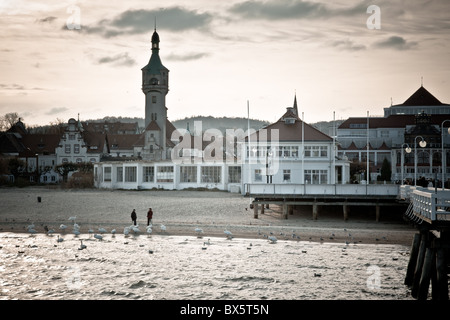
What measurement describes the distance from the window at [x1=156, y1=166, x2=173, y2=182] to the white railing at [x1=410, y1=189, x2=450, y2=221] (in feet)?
140

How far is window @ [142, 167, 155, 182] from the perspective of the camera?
62.3 meters

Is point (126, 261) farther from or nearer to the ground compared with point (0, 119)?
nearer to the ground

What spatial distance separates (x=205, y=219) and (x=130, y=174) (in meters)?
29.0

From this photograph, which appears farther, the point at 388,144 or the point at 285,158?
the point at 388,144

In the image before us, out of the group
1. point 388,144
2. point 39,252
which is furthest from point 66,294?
point 388,144

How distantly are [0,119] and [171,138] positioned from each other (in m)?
53.7

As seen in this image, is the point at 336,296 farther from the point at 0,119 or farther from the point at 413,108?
the point at 0,119

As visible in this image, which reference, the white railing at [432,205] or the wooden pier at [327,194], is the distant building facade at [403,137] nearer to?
the wooden pier at [327,194]

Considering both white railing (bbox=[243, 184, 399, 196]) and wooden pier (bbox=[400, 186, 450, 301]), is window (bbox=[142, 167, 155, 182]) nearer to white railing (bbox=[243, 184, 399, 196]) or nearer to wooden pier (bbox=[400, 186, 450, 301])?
white railing (bbox=[243, 184, 399, 196])

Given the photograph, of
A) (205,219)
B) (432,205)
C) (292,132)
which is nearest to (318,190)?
(205,219)

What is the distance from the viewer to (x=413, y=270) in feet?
64.1

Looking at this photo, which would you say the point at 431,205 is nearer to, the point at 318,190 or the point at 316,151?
the point at 318,190

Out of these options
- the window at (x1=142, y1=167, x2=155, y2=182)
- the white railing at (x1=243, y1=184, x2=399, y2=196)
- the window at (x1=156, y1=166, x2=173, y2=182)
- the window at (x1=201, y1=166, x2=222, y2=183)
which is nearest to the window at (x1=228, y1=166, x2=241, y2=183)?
the window at (x1=201, y1=166, x2=222, y2=183)
